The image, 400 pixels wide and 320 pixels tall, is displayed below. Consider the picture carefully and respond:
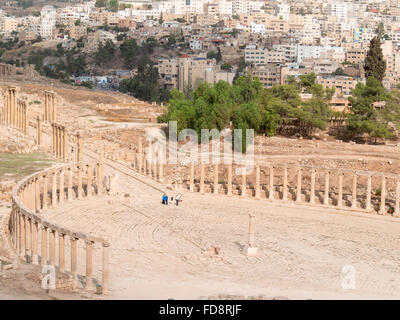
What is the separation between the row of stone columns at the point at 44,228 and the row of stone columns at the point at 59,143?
19.7 ft

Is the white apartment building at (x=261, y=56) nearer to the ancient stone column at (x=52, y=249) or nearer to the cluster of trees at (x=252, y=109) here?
the cluster of trees at (x=252, y=109)

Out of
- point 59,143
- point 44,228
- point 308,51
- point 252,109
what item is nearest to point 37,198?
point 44,228

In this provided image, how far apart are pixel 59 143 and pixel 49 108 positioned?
16095mm

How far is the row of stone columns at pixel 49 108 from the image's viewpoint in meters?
70.4

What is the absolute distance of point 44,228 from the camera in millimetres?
30984

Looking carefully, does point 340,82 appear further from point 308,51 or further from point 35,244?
point 35,244

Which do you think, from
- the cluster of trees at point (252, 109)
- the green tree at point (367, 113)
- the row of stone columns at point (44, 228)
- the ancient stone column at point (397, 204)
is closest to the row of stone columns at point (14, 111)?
the cluster of trees at point (252, 109)

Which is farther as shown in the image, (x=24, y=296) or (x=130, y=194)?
(x=130, y=194)

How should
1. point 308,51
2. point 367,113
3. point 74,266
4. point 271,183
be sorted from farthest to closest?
1. point 308,51
2. point 367,113
3. point 271,183
4. point 74,266

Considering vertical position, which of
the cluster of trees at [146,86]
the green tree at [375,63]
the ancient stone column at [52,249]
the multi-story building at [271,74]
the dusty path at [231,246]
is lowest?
the cluster of trees at [146,86]
